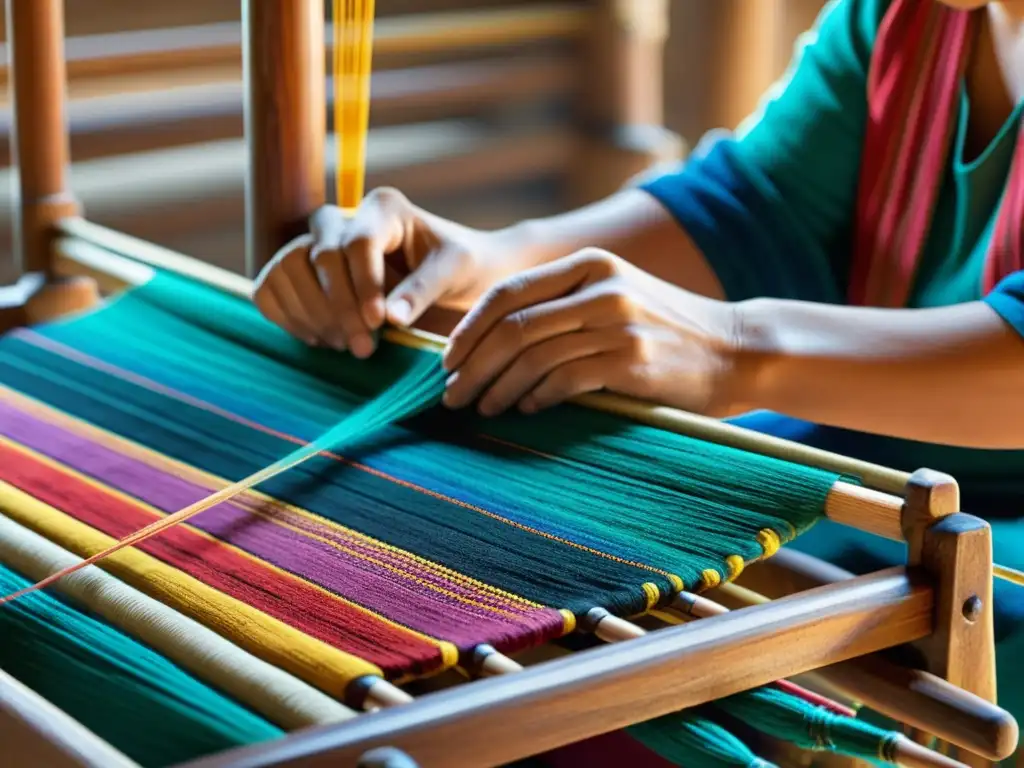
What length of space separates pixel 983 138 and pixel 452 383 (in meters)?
0.54

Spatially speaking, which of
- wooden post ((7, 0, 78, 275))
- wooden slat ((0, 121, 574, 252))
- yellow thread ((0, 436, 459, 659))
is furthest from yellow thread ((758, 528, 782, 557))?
wooden slat ((0, 121, 574, 252))

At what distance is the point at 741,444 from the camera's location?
1012 millimetres

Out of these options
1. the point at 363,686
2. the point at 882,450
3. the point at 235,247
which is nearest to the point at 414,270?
the point at 882,450

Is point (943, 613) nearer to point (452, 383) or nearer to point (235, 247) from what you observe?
point (452, 383)

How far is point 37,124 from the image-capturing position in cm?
154

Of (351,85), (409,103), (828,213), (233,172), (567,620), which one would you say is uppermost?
(351,85)

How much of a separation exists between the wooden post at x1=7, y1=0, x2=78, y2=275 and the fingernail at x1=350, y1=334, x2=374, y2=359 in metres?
0.53

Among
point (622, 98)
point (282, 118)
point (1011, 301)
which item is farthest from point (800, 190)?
point (622, 98)

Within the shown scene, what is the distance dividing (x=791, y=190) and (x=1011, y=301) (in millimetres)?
411

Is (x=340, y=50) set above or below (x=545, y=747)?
above

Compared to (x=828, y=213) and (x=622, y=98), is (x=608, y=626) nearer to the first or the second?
(x=828, y=213)

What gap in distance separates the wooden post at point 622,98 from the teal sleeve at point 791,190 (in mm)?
2355

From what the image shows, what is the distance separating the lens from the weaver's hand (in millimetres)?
1203

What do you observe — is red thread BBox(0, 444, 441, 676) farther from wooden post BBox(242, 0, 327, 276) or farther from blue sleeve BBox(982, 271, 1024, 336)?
blue sleeve BBox(982, 271, 1024, 336)
